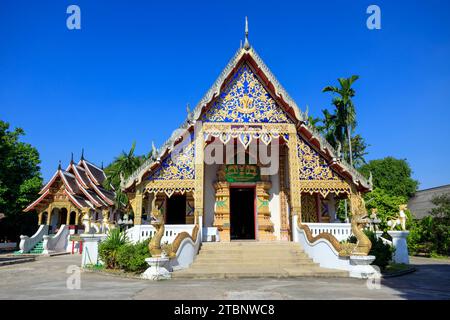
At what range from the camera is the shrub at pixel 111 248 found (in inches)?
373

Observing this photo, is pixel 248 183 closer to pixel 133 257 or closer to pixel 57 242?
pixel 133 257

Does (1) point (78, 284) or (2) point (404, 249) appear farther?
(2) point (404, 249)

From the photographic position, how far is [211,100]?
12227 mm

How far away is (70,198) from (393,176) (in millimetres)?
33698

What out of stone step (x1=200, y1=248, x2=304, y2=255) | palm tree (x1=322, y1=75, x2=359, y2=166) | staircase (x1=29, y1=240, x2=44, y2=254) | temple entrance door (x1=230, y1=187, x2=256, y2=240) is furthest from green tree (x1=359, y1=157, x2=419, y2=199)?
staircase (x1=29, y1=240, x2=44, y2=254)

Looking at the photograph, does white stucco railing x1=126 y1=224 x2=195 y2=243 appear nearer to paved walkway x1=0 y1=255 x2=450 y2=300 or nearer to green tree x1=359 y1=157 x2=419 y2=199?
paved walkway x1=0 y1=255 x2=450 y2=300

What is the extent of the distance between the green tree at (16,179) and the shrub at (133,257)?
57.7 ft

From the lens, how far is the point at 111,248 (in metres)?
9.59

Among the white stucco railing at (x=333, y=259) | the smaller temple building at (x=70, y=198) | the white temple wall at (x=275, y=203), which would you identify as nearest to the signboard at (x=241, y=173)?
the white temple wall at (x=275, y=203)

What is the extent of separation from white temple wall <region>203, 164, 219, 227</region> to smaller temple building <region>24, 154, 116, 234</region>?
11.0 m

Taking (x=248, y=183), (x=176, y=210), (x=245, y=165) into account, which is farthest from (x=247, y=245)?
(x=176, y=210)
